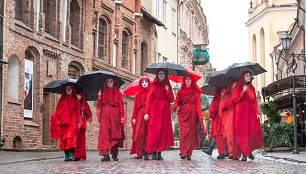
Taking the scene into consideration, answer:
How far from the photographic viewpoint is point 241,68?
14.8 m

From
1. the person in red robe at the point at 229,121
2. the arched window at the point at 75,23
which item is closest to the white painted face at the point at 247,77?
the person in red robe at the point at 229,121

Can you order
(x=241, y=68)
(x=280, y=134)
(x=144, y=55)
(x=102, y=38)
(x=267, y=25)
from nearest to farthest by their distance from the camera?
(x=241, y=68) → (x=280, y=134) → (x=102, y=38) → (x=144, y=55) → (x=267, y=25)

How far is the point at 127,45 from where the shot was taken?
111 feet

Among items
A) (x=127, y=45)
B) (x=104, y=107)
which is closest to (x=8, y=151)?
(x=104, y=107)

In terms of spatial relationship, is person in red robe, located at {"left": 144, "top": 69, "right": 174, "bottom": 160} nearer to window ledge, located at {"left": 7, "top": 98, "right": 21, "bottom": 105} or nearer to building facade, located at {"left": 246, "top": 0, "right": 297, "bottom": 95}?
window ledge, located at {"left": 7, "top": 98, "right": 21, "bottom": 105}

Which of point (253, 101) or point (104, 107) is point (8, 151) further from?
point (253, 101)

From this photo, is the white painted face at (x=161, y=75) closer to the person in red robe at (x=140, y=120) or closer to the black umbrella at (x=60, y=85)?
the person in red robe at (x=140, y=120)

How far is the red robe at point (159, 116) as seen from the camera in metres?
14.4

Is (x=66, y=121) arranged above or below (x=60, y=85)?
below

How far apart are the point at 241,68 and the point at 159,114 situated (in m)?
2.36

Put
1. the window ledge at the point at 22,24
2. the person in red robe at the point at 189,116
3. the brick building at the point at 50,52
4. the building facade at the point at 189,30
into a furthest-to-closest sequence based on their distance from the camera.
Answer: the building facade at the point at 189,30, the window ledge at the point at 22,24, the brick building at the point at 50,52, the person in red robe at the point at 189,116

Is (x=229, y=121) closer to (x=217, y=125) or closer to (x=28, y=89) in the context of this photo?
(x=217, y=125)

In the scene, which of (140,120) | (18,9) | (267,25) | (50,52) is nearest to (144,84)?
(140,120)

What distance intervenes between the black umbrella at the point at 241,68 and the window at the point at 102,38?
1557cm
